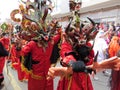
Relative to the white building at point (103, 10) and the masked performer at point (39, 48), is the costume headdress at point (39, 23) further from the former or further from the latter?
the white building at point (103, 10)

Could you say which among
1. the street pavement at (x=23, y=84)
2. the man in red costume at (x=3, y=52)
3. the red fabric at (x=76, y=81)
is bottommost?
the street pavement at (x=23, y=84)

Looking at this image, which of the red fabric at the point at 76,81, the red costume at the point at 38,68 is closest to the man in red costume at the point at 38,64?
the red costume at the point at 38,68

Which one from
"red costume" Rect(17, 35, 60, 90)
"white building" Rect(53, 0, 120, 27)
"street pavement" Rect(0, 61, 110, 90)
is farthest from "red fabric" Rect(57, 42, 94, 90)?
"white building" Rect(53, 0, 120, 27)

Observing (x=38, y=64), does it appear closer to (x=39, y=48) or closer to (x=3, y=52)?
(x=39, y=48)

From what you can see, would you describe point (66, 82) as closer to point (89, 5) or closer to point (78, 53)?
point (78, 53)

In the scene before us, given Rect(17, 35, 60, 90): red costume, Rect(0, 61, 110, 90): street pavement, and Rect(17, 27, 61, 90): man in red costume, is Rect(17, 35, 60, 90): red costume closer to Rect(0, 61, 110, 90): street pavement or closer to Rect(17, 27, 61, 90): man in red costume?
Rect(17, 27, 61, 90): man in red costume

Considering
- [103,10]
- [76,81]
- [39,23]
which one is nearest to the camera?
[76,81]

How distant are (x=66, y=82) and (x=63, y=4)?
21928 millimetres

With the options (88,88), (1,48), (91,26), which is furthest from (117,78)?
(1,48)

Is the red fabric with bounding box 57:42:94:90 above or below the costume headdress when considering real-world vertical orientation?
below

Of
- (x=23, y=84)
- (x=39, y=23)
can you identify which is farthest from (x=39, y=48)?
(x=23, y=84)

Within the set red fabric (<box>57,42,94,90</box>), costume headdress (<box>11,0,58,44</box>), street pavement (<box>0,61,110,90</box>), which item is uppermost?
costume headdress (<box>11,0,58,44</box>)

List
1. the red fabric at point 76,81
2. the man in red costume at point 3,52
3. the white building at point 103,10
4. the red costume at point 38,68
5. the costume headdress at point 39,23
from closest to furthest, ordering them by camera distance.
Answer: the red fabric at point 76,81 → the red costume at point 38,68 → the costume headdress at point 39,23 → the man in red costume at point 3,52 → the white building at point 103,10

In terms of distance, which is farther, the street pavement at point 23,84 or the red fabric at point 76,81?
the street pavement at point 23,84
